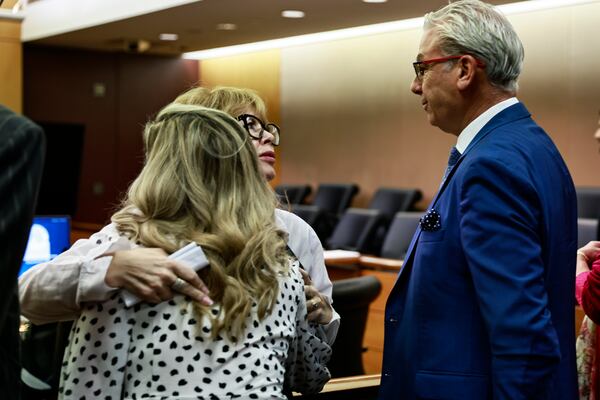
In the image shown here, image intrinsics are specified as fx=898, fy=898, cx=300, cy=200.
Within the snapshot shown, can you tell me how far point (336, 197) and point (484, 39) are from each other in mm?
9893

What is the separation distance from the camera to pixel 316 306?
1830 mm

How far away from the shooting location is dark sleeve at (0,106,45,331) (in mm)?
1136

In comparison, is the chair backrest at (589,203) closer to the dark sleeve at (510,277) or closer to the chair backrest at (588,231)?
the chair backrest at (588,231)

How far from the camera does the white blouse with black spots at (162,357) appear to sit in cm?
151

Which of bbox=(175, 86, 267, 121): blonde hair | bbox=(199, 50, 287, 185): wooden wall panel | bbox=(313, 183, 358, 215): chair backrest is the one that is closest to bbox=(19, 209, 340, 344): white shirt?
bbox=(175, 86, 267, 121): blonde hair

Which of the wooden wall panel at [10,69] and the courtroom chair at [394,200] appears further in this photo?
the wooden wall panel at [10,69]

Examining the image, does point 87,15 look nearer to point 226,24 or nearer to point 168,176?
point 226,24

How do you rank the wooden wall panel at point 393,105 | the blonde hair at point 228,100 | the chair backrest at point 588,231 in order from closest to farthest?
the blonde hair at point 228,100 < the chair backrest at point 588,231 < the wooden wall panel at point 393,105

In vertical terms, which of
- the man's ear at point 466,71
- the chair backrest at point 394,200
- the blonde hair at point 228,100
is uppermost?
the man's ear at point 466,71

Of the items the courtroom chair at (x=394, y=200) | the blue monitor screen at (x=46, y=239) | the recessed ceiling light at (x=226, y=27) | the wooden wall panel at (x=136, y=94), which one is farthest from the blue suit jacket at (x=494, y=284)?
the wooden wall panel at (x=136, y=94)

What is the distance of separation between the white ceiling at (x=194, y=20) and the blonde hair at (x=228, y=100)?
7.35m

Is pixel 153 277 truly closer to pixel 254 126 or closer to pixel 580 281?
pixel 254 126

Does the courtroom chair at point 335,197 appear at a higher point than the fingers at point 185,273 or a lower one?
lower

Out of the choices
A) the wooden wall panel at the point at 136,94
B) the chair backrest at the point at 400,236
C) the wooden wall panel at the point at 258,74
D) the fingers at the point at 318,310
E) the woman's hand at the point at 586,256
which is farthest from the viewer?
the wooden wall panel at the point at 136,94
